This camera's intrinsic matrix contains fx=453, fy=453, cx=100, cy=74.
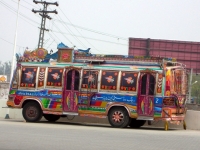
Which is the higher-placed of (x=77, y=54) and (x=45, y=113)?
(x=77, y=54)

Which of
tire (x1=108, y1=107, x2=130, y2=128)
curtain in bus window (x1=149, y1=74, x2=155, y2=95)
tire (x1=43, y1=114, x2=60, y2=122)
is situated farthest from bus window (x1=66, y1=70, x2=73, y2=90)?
curtain in bus window (x1=149, y1=74, x2=155, y2=95)

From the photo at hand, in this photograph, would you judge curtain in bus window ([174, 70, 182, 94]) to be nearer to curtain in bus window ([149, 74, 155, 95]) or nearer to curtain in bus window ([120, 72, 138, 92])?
curtain in bus window ([149, 74, 155, 95])

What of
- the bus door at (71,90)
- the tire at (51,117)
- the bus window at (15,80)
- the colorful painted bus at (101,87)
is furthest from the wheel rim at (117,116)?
the bus window at (15,80)

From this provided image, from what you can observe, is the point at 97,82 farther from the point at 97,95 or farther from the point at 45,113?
the point at 45,113

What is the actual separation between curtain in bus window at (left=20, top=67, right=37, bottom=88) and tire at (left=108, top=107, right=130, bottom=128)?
12.9ft

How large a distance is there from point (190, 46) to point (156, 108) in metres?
15.4

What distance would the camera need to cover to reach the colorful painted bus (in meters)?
18.9

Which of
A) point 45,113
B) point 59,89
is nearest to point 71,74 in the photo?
point 59,89

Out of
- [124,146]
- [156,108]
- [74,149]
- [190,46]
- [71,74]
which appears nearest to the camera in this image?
[74,149]

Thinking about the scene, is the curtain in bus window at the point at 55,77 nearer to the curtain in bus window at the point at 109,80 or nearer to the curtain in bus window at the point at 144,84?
the curtain in bus window at the point at 109,80

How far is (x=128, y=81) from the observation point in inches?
760

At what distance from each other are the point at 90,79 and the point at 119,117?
6.86ft

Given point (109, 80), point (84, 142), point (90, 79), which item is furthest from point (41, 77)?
point (84, 142)

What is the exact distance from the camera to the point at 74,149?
1149 cm
